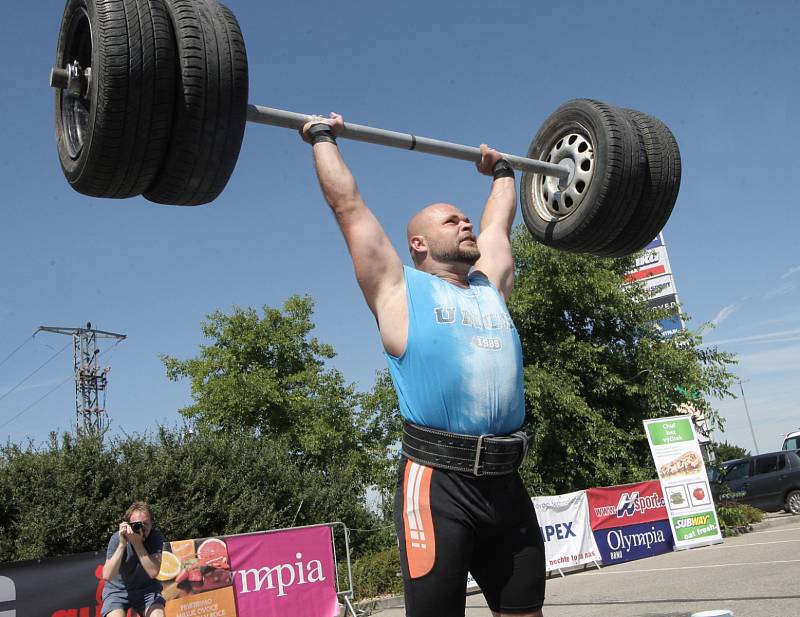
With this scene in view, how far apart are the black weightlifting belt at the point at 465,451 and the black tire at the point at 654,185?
6.75ft

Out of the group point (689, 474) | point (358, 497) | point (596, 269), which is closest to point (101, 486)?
point (358, 497)

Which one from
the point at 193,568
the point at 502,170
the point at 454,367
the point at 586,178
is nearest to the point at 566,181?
the point at 586,178

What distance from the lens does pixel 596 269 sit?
18.0m

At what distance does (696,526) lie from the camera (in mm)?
12047

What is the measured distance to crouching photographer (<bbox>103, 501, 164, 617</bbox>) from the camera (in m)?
5.41

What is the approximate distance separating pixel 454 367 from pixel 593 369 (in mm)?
16030

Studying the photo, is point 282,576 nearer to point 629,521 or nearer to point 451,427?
point 629,521

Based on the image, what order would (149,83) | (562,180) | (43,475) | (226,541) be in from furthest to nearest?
(43,475), (226,541), (562,180), (149,83)

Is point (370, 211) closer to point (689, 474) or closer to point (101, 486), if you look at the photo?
point (689, 474)

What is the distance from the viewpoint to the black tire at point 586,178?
12.2ft

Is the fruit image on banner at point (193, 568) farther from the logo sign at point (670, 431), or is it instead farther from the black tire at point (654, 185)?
the logo sign at point (670, 431)

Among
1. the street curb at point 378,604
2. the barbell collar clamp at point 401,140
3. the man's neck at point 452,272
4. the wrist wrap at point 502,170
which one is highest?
the barbell collar clamp at point 401,140

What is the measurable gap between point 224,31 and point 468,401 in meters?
1.72

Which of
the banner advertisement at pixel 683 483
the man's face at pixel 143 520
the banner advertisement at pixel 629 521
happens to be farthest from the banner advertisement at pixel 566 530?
the man's face at pixel 143 520
